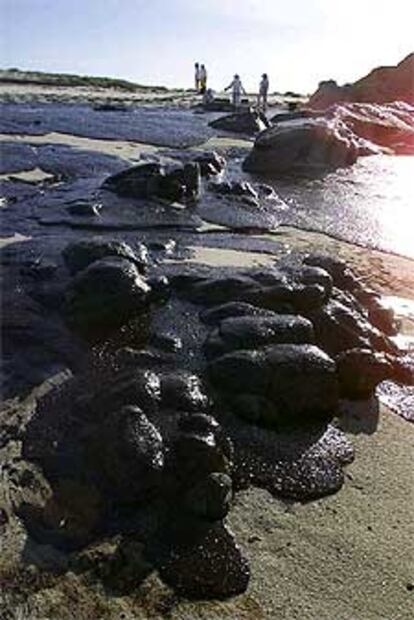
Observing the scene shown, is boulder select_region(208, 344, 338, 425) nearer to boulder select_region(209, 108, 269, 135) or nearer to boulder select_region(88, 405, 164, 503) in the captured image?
boulder select_region(88, 405, 164, 503)

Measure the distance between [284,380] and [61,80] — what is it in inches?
1777

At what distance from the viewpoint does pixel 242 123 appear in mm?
27312

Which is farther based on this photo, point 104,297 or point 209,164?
point 209,164

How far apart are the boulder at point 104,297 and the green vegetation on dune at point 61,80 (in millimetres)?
37039

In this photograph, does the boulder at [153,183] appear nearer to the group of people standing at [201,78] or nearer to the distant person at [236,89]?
the distant person at [236,89]

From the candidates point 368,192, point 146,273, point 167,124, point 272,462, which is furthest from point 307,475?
point 167,124

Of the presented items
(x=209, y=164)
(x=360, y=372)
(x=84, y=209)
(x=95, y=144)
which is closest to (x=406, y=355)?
(x=360, y=372)

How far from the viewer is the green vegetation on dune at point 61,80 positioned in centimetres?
4381

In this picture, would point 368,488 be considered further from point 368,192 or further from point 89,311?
point 368,192

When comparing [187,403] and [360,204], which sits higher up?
[187,403]

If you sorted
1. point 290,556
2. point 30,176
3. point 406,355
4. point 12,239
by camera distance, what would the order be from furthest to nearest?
1. point 30,176
2. point 12,239
3. point 406,355
4. point 290,556

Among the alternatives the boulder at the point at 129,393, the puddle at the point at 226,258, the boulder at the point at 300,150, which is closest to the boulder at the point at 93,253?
the puddle at the point at 226,258

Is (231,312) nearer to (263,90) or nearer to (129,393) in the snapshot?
(129,393)

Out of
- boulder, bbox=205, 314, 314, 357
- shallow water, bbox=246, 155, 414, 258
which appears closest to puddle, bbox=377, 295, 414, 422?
boulder, bbox=205, 314, 314, 357
